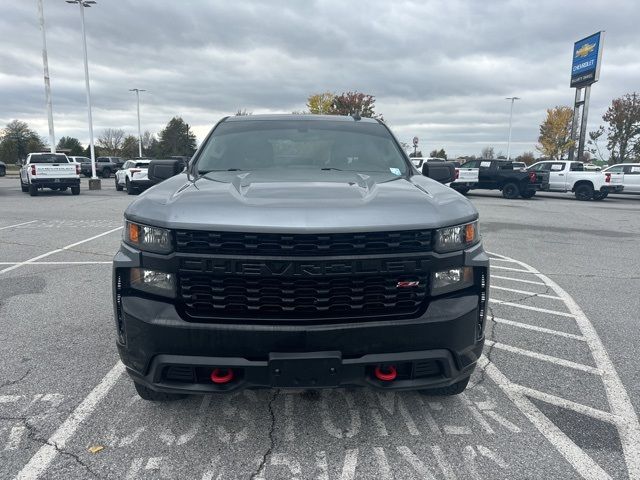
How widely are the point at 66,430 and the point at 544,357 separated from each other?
349 centimetres

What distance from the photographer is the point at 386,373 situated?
2.41 meters

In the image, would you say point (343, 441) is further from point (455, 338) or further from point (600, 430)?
point (600, 430)

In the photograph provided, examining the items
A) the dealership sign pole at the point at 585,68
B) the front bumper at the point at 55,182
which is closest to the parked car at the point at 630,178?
the dealership sign pole at the point at 585,68

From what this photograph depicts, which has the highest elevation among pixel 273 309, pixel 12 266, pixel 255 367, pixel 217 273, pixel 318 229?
pixel 318 229

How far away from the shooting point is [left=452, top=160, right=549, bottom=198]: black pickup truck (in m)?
21.8

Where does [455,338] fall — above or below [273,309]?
below

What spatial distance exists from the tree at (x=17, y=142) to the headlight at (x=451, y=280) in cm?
7488

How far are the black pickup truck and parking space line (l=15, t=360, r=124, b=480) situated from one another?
21.0 metres

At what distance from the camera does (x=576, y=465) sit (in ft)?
8.18

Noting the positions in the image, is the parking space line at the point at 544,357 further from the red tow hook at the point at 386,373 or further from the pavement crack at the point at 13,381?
the pavement crack at the point at 13,381

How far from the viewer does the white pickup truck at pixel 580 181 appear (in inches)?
860

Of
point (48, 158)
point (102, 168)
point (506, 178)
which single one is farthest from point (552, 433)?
point (102, 168)

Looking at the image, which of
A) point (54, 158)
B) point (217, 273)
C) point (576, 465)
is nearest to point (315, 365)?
point (217, 273)

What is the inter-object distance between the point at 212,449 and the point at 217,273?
1.03 metres
